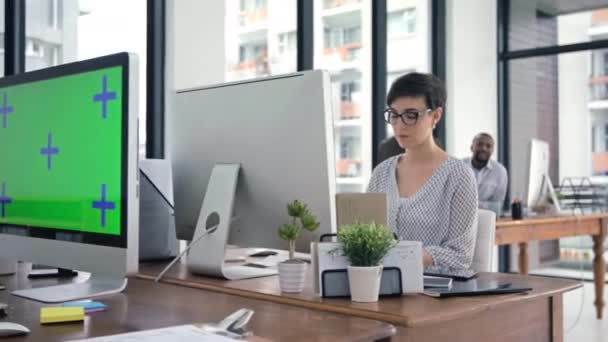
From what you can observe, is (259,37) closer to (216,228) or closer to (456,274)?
(216,228)

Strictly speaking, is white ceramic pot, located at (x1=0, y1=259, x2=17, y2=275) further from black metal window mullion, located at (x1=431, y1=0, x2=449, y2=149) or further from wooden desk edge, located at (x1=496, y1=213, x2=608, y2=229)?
black metal window mullion, located at (x1=431, y1=0, x2=449, y2=149)

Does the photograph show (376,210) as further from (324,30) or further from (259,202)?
(324,30)

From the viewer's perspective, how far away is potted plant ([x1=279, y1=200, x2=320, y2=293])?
1.56m

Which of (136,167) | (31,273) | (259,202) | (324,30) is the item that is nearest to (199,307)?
(136,167)

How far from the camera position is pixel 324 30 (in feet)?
15.2

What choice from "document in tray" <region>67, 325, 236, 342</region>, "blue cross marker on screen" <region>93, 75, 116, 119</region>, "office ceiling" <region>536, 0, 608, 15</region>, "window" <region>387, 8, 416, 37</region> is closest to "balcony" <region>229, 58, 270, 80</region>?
"window" <region>387, 8, 416, 37</region>

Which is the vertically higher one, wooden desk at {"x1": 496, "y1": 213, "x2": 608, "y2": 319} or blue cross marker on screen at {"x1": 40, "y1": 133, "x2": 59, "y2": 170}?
blue cross marker on screen at {"x1": 40, "y1": 133, "x2": 59, "y2": 170}

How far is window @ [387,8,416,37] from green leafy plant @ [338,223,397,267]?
426 centimetres

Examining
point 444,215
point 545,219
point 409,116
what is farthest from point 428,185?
point 545,219

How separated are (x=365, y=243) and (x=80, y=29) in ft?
8.48

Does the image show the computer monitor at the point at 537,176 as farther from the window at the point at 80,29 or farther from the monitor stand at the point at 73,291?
the monitor stand at the point at 73,291

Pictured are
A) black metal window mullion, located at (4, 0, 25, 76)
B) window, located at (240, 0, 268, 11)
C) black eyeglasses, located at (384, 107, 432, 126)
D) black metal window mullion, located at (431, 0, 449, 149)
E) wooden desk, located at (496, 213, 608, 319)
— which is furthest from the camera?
black metal window mullion, located at (431, 0, 449, 149)

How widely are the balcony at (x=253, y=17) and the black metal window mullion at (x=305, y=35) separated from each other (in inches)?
8.9

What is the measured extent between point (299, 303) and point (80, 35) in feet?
8.19
